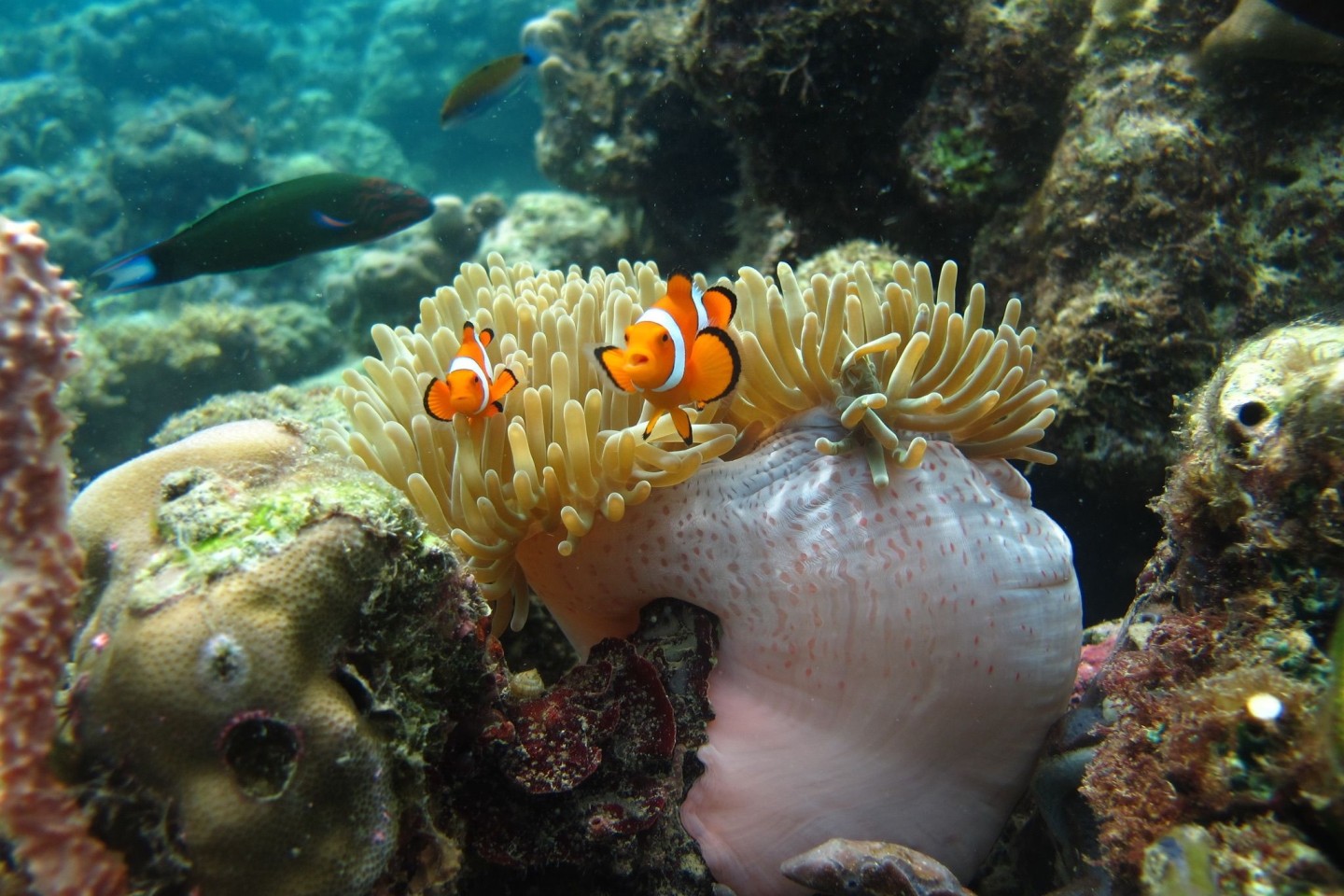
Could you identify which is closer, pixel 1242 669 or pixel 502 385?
pixel 1242 669

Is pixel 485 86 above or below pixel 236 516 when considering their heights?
above

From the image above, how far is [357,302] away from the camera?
7.72m

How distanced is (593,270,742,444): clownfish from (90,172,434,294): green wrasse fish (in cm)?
222

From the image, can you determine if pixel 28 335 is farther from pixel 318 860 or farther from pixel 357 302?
pixel 357 302

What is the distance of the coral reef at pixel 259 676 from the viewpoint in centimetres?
114

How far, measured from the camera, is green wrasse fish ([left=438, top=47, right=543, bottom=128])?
19.8 feet

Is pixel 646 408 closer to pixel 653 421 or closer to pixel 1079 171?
pixel 653 421

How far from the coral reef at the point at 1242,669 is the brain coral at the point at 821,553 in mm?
289

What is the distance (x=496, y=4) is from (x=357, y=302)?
1159cm

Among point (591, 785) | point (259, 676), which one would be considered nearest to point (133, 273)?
point (259, 676)

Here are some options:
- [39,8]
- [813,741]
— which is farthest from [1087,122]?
[39,8]

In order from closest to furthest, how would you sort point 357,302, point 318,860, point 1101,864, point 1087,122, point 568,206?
1. point 318,860
2. point 1101,864
3. point 1087,122
4. point 568,206
5. point 357,302

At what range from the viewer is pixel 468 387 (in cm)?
189

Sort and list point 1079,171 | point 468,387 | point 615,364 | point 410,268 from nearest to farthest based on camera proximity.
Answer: point 615,364 < point 468,387 < point 1079,171 < point 410,268
